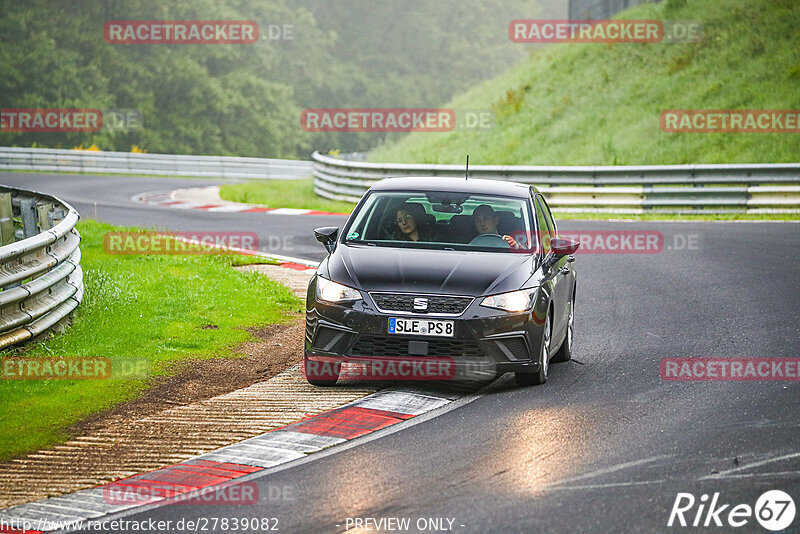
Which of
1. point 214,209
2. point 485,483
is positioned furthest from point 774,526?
point 214,209

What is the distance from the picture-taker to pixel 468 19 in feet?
328

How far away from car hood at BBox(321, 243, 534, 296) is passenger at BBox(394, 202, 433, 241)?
330mm

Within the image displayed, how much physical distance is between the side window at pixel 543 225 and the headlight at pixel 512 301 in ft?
3.37

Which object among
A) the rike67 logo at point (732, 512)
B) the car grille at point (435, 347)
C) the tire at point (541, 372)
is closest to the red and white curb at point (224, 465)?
the car grille at point (435, 347)

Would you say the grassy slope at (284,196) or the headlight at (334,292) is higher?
the headlight at (334,292)

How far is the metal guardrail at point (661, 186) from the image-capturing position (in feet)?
76.7

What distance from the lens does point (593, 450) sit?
708cm

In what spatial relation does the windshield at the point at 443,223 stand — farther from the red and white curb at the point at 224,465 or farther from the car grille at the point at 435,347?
the red and white curb at the point at 224,465

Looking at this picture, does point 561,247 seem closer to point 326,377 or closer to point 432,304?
point 432,304

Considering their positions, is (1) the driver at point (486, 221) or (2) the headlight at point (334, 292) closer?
(2) the headlight at point (334, 292)

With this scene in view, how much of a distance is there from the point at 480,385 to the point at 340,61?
8331cm

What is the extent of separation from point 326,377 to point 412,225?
5.32 feet

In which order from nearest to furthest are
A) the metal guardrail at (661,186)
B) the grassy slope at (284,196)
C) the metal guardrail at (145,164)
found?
the metal guardrail at (661,186) → the grassy slope at (284,196) → the metal guardrail at (145,164)

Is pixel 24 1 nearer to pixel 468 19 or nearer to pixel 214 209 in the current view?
pixel 214 209
